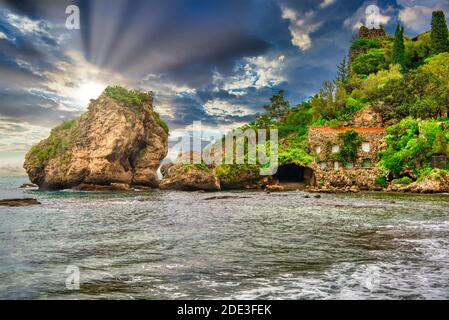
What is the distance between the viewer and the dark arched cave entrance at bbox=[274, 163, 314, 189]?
Answer: 61125mm

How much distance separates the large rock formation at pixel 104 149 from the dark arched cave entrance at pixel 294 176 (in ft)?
75.4

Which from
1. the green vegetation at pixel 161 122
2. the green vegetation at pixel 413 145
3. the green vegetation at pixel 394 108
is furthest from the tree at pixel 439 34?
the green vegetation at pixel 161 122

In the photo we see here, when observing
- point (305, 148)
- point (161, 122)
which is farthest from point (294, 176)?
point (161, 122)

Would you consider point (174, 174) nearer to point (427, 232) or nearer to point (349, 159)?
point (349, 159)

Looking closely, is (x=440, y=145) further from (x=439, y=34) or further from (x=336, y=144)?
(x=439, y=34)

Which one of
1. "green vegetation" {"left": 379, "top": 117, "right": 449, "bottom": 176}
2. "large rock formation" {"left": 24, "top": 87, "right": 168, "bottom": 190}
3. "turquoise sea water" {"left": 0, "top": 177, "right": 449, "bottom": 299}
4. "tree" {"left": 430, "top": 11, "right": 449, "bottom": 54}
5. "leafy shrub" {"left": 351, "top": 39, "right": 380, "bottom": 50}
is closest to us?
"turquoise sea water" {"left": 0, "top": 177, "right": 449, "bottom": 299}

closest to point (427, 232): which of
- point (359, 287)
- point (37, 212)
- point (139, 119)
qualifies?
point (359, 287)

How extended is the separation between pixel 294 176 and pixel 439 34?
48.9 metres

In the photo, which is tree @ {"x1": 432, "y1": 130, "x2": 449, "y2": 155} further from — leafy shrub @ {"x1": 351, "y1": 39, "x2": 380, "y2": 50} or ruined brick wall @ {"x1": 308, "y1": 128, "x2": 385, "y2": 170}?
leafy shrub @ {"x1": 351, "y1": 39, "x2": 380, "y2": 50}

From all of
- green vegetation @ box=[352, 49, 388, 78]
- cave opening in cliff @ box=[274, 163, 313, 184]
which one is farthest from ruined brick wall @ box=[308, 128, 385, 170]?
green vegetation @ box=[352, 49, 388, 78]

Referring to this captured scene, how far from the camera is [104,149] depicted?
5853 centimetres

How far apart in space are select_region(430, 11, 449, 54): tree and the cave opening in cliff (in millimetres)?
44556

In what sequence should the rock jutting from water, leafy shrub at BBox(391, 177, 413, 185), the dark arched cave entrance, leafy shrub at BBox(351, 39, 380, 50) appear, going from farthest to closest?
1. leafy shrub at BBox(351, 39, 380, 50)
2. the dark arched cave entrance
3. leafy shrub at BBox(391, 177, 413, 185)
4. the rock jutting from water

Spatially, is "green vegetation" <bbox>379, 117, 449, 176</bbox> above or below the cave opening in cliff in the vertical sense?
above
